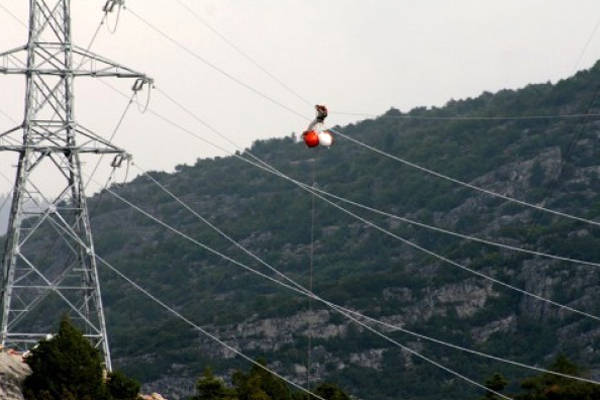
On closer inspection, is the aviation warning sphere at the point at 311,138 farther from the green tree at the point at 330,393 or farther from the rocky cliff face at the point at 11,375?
the green tree at the point at 330,393

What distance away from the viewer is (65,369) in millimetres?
61875

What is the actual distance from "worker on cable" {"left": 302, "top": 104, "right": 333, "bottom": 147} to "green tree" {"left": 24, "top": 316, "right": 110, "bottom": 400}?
1160cm

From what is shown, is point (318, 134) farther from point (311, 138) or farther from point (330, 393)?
point (330, 393)

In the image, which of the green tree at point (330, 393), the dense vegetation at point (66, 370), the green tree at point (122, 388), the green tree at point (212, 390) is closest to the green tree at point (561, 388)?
the green tree at point (330, 393)

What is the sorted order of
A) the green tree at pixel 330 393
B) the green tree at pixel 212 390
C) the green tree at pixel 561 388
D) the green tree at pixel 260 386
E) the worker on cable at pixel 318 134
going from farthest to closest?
the green tree at pixel 561 388
the green tree at pixel 330 393
the green tree at pixel 260 386
the green tree at pixel 212 390
the worker on cable at pixel 318 134

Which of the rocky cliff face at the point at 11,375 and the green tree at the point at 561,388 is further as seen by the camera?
the green tree at the point at 561,388

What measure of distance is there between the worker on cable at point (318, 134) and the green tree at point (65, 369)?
11604 millimetres

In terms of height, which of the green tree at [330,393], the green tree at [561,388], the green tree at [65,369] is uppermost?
the green tree at [65,369]

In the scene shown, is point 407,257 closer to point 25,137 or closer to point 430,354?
point 430,354

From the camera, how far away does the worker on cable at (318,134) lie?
2154 inches

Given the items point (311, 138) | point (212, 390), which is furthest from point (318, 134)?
point (212, 390)

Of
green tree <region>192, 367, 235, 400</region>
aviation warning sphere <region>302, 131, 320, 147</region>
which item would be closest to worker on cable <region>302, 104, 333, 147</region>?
aviation warning sphere <region>302, 131, 320, 147</region>

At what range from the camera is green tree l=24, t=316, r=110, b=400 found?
61469 millimetres

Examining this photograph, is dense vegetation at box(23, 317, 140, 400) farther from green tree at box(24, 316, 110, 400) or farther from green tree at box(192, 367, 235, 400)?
green tree at box(192, 367, 235, 400)
